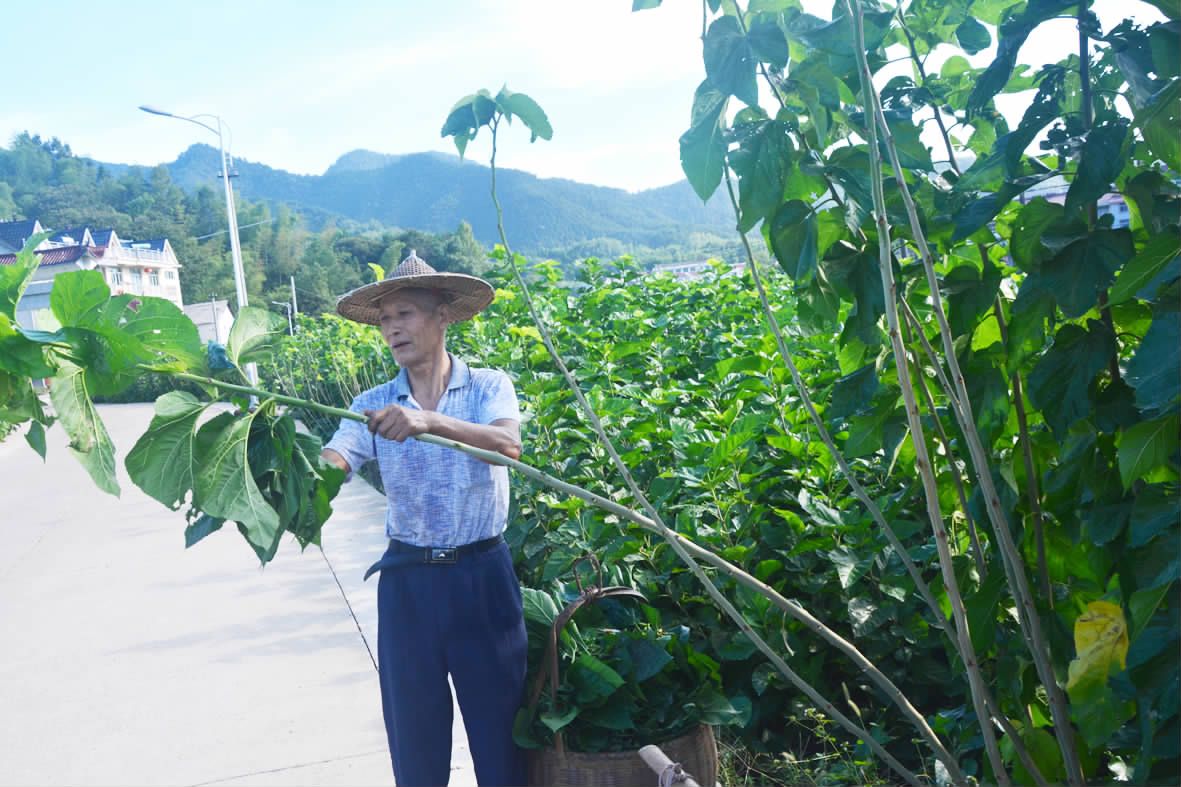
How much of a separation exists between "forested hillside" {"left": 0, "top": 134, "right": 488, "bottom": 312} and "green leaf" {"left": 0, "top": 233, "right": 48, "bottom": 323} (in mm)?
69226

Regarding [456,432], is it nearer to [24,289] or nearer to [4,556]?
[24,289]

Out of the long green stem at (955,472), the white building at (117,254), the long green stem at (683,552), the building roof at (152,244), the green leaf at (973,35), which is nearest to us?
the long green stem at (683,552)

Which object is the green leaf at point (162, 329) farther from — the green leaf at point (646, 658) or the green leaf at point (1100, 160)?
the green leaf at point (646, 658)

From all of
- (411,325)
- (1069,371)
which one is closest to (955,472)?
(1069,371)

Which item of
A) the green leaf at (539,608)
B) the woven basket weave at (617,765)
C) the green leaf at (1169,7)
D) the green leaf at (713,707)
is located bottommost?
the woven basket weave at (617,765)

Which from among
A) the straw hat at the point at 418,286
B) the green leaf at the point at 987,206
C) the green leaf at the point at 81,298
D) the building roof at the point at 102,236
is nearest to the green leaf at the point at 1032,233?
the green leaf at the point at 987,206

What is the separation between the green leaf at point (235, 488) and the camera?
1.17m

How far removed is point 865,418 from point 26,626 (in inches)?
217

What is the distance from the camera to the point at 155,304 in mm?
1169

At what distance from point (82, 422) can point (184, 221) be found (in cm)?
10118

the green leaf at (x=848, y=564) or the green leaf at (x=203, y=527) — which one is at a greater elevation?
the green leaf at (x=203, y=527)

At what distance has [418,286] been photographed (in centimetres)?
268

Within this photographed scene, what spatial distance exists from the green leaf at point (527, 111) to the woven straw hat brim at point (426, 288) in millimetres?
1051

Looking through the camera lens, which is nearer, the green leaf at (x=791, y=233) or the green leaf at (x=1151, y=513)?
the green leaf at (x=1151, y=513)
